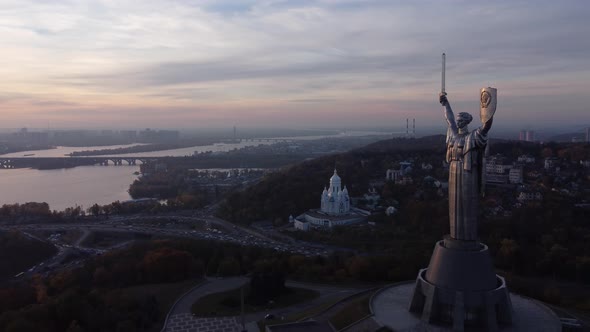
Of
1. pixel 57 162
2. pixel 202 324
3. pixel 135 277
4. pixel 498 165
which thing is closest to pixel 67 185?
pixel 57 162

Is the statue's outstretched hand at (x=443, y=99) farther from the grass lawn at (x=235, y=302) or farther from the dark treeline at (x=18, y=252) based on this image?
the dark treeline at (x=18, y=252)

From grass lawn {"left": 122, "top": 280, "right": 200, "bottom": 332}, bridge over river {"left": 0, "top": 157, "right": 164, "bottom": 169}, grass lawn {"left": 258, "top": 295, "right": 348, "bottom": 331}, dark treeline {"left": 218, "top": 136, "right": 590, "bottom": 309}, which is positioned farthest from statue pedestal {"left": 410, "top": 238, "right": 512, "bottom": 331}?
bridge over river {"left": 0, "top": 157, "right": 164, "bottom": 169}

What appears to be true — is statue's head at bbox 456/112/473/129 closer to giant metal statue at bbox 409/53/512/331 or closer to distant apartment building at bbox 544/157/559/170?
giant metal statue at bbox 409/53/512/331

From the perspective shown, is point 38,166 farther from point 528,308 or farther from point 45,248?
point 528,308

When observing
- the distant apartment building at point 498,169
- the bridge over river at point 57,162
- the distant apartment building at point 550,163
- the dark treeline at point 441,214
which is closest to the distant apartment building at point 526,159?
the dark treeline at point 441,214

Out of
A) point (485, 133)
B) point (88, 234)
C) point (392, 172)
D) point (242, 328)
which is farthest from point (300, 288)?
point (392, 172)

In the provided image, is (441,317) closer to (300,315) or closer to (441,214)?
(300,315)
